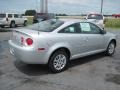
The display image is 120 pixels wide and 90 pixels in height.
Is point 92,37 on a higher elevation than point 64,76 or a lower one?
higher

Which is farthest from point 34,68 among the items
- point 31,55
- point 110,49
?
point 110,49

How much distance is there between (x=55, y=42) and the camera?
5.93 metres

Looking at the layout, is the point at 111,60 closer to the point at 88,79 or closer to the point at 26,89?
the point at 88,79

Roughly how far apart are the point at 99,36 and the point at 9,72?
3410 millimetres

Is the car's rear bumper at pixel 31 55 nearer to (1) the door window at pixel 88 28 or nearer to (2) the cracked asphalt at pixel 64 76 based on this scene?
(2) the cracked asphalt at pixel 64 76

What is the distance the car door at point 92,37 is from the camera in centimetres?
695

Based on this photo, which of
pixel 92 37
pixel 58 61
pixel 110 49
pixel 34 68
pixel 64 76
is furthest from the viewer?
pixel 110 49

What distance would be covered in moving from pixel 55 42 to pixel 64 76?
0.99 metres

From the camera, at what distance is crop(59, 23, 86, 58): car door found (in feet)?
20.5

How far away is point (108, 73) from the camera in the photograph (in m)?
6.27

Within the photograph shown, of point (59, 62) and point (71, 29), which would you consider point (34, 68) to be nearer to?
point (59, 62)

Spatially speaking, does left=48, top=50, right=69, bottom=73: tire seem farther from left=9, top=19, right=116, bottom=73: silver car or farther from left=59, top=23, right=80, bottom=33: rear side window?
left=59, top=23, right=80, bottom=33: rear side window

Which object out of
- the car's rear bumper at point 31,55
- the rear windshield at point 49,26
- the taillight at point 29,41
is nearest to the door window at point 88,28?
the rear windshield at point 49,26

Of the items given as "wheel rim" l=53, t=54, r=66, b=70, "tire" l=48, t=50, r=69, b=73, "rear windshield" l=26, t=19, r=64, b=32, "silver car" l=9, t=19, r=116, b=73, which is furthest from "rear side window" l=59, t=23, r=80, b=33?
"wheel rim" l=53, t=54, r=66, b=70
